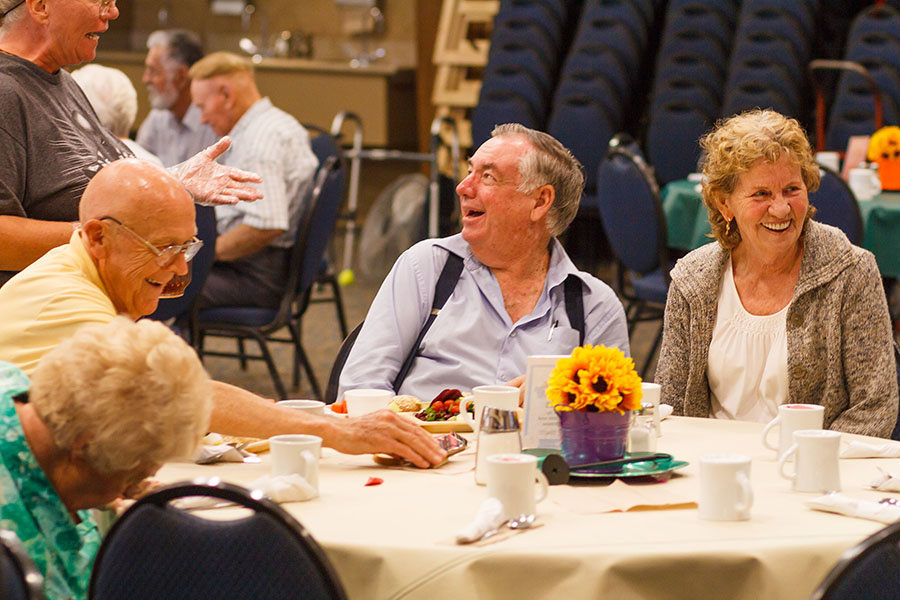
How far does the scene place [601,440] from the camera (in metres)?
1.95

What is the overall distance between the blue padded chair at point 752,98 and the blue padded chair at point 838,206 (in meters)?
3.64

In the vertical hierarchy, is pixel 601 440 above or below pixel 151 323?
below

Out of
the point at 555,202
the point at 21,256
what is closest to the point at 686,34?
the point at 555,202

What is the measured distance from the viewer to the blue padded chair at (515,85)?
8641 millimetres

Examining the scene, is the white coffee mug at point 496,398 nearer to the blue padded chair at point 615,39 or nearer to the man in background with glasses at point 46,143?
the man in background with glasses at point 46,143

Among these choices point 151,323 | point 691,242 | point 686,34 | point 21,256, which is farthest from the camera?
point 686,34

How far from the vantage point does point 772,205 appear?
2.67 metres

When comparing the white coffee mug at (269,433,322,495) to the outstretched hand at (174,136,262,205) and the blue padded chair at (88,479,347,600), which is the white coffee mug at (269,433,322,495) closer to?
the blue padded chair at (88,479,347,600)

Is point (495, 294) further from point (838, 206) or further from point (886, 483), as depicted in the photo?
point (838, 206)

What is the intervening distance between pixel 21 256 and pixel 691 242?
11.5ft

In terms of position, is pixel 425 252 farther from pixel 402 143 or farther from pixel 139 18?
pixel 139 18

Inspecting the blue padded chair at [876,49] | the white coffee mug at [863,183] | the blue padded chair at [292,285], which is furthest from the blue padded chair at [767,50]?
the blue padded chair at [292,285]

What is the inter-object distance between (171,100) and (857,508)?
203 inches

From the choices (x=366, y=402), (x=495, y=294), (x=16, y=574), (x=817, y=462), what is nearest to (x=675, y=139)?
(x=495, y=294)
